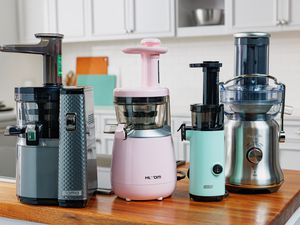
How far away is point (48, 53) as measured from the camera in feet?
4.34

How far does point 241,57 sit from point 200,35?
2286 millimetres

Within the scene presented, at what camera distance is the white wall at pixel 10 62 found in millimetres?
4254

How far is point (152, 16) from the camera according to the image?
149 inches

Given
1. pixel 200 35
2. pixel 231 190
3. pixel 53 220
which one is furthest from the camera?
pixel 200 35

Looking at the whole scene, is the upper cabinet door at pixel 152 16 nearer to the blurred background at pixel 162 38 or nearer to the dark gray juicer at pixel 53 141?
the blurred background at pixel 162 38

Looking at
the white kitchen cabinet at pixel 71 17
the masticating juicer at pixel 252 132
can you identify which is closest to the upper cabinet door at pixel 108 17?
the white kitchen cabinet at pixel 71 17

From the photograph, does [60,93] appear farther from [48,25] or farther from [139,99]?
[48,25]

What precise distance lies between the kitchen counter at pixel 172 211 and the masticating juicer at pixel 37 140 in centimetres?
4

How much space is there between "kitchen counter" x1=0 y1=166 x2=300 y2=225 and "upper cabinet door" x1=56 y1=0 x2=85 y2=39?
286 centimetres

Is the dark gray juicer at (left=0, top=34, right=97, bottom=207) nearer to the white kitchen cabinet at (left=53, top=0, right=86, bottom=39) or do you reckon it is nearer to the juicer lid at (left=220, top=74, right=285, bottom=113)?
the juicer lid at (left=220, top=74, right=285, bottom=113)

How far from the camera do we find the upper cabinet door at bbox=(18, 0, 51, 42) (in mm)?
4280

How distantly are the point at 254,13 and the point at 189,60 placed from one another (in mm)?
789

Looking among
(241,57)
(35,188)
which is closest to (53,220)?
(35,188)

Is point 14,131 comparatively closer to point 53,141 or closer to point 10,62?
point 53,141
